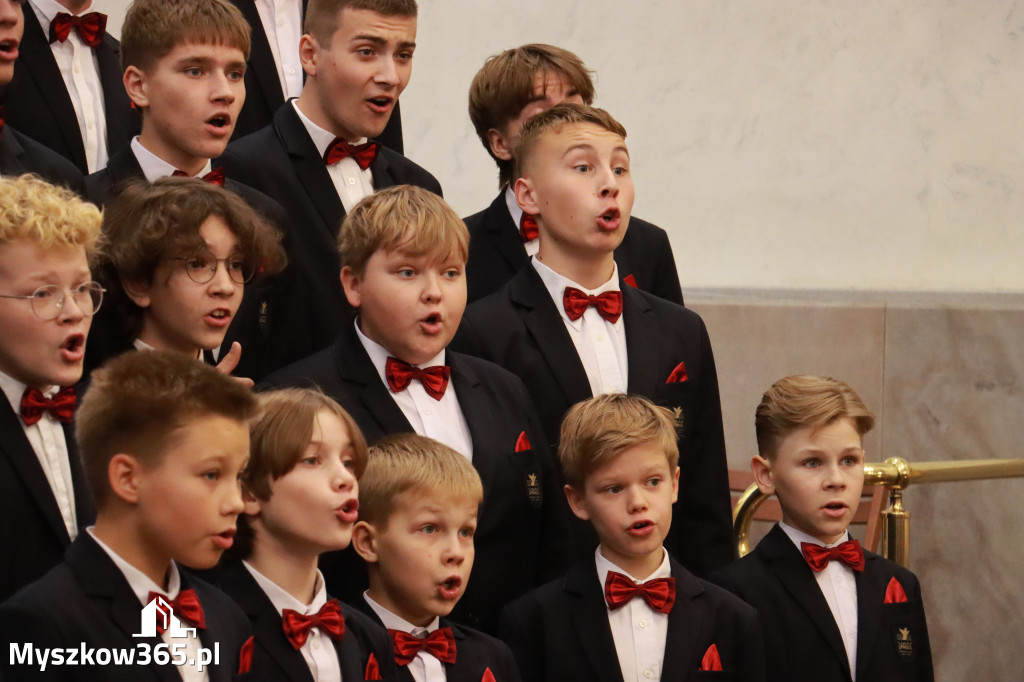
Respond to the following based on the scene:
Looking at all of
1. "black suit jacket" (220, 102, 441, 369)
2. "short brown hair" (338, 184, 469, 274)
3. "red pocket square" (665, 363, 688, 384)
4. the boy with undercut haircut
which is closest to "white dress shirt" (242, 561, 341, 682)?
the boy with undercut haircut

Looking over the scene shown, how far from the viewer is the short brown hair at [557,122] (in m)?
3.22

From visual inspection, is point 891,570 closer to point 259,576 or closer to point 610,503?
point 610,503

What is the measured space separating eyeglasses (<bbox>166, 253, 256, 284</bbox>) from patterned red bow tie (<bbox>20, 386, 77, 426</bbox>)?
0.39 m

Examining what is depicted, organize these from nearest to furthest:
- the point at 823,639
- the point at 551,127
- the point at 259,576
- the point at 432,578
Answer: the point at 259,576, the point at 432,578, the point at 823,639, the point at 551,127

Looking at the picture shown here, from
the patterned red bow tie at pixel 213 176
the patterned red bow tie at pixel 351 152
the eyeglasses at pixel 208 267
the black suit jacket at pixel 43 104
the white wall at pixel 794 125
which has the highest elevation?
the white wall at pixel 794 125

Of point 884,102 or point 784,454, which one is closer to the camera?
point 784,454

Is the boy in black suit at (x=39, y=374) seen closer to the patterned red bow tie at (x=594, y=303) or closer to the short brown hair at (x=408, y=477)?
the short brown hair at (x=408, y=477)

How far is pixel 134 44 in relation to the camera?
303cm

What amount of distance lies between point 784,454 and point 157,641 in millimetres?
1526

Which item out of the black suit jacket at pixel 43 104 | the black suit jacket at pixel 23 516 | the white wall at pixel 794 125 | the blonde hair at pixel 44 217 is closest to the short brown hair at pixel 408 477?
the black suit jacket at pixel 23 516

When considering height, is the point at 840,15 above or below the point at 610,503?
above

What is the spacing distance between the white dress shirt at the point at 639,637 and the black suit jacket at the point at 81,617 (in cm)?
88

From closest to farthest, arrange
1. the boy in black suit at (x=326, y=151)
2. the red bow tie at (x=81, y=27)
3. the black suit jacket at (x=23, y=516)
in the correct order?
the black suit jacket at (x=23, y=516) < the boy in black suit at (x=326, y=151) < the red bow tie at (x=81, y=27)

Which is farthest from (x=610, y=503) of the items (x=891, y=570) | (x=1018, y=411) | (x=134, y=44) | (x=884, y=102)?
(x=884, y=102)
